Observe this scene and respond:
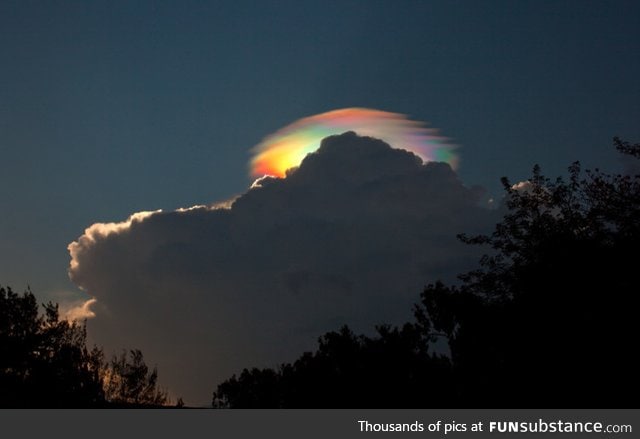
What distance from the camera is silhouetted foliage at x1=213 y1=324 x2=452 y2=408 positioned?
2117 inches

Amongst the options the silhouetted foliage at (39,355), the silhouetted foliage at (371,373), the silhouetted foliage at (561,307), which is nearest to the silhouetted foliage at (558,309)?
the silhouetted foliage at (561,307)

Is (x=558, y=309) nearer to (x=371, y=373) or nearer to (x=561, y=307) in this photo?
(x=561, y=307)

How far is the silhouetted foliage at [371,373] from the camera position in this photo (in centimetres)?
5378

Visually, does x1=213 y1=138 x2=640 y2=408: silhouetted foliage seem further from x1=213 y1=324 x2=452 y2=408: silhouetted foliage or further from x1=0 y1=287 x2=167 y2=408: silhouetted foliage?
x1=0 y1=287 x2=167 y2=408: silhouetted foliage

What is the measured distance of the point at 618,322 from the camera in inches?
931

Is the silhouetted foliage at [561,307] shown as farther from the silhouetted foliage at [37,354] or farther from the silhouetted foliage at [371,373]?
the silhouetted foliage at [37,354]

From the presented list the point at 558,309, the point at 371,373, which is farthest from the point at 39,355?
the point at 558,309

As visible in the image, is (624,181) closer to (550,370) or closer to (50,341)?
(550,370)

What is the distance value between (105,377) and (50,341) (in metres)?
33.3

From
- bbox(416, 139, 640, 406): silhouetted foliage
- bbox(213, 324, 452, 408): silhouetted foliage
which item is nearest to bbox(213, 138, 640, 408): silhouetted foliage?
bbox(416, 139, 640, 406): silhouetted foliage

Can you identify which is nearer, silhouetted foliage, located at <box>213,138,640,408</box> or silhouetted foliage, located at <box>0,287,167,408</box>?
silhouetted foliage, located at <box>213,138,640,408</box>

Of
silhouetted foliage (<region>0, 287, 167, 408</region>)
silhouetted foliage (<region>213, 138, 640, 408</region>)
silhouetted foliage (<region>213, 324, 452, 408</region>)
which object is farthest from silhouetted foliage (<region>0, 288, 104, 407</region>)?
silhouetted foliage (<region>213, 138, 640, 408</region>)

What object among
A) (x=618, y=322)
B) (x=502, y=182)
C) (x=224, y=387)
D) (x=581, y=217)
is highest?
(x=502, y=182)
